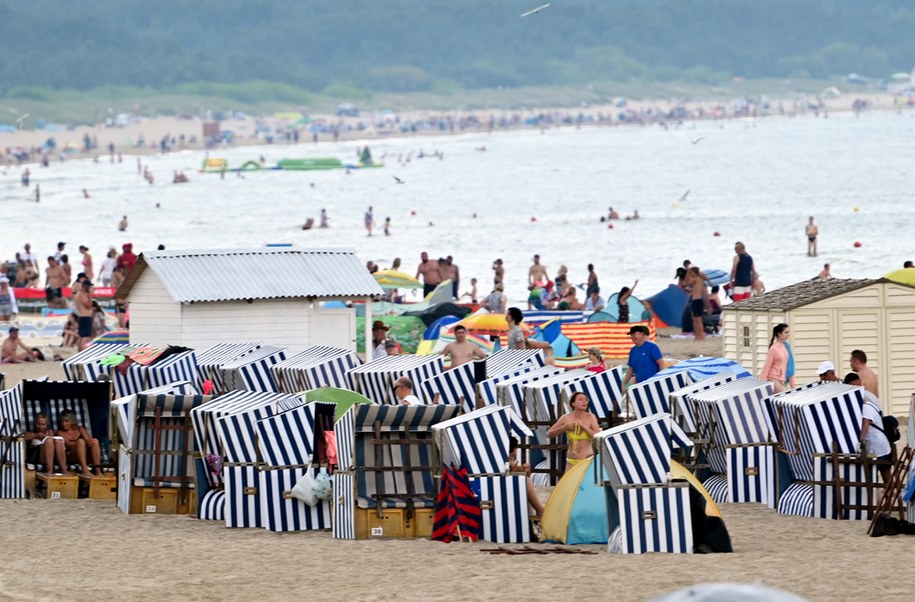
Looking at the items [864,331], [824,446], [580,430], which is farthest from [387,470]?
[864,331]

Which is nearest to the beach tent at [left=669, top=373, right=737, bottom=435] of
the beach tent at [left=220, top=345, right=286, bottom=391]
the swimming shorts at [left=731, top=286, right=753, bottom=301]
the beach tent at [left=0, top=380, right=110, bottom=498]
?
the beach tent at [left=220, top=345, right=286, bottom=391]

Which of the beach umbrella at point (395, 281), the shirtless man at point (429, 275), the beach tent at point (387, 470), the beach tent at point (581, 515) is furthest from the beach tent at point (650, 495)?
the shirtless man at point (429, 275)

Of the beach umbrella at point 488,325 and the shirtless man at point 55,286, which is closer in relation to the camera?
the beach umbrella at point 488,325

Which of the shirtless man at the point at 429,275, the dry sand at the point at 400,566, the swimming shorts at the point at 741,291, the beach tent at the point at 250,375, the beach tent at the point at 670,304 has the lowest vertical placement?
the dry sand at the point at 400,566

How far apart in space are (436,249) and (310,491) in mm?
45530

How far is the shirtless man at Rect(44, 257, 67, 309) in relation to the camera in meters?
27.2

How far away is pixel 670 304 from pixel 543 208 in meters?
56.4

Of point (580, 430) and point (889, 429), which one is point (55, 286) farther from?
point (889, 429)

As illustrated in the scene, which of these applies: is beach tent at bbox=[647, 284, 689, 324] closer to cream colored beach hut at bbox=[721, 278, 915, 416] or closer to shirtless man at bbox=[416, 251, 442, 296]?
shirtless man at bbox=[416, 251, 442, 296]

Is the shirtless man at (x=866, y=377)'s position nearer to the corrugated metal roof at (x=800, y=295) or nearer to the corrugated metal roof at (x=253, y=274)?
the corrugated metal roof at (x=800, y=295)

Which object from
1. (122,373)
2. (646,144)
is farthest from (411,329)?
(646,144)

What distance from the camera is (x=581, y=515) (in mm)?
9359

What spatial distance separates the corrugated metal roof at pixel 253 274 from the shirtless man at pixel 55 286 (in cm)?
1025

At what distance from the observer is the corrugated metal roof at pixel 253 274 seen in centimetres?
1675
